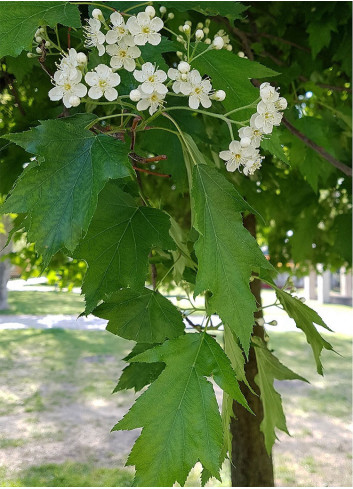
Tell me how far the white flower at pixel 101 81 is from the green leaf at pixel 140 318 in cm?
25

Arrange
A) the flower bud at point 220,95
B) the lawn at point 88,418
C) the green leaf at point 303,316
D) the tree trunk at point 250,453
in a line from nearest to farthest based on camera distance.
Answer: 1. the flower bud at point 220,95
2. the green leaf at point 303,316
3. the tree trunk at point 250,453
4. the lawn at point 88,418

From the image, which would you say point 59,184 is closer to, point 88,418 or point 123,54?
point 123,54

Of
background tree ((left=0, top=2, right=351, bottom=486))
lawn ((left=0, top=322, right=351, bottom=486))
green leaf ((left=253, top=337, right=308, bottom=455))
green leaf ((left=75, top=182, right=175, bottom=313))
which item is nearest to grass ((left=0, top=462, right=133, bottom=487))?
lawn ((left=0, top=322, right=351, bottom=486))

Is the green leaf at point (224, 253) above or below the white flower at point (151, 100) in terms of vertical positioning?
below

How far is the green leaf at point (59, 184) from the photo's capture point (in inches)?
19.3

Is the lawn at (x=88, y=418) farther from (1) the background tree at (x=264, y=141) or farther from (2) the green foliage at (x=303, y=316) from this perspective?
(2) the green foliage at (x=303, y=316)

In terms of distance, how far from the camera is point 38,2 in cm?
57

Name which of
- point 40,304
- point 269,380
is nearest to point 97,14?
point 269,380

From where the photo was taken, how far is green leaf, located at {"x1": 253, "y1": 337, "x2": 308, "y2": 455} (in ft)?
2.79

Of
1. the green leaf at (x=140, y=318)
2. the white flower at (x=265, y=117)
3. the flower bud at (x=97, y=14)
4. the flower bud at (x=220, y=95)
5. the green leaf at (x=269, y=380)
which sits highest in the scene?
the flower bud at (x=97, y=14)

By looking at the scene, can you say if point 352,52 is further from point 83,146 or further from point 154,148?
point 83,146

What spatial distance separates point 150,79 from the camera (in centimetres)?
55

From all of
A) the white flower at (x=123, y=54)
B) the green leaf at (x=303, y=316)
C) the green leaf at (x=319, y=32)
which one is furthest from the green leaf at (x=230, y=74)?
the green leaf at (x=319, y=32)

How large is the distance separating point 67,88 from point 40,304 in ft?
28.6
